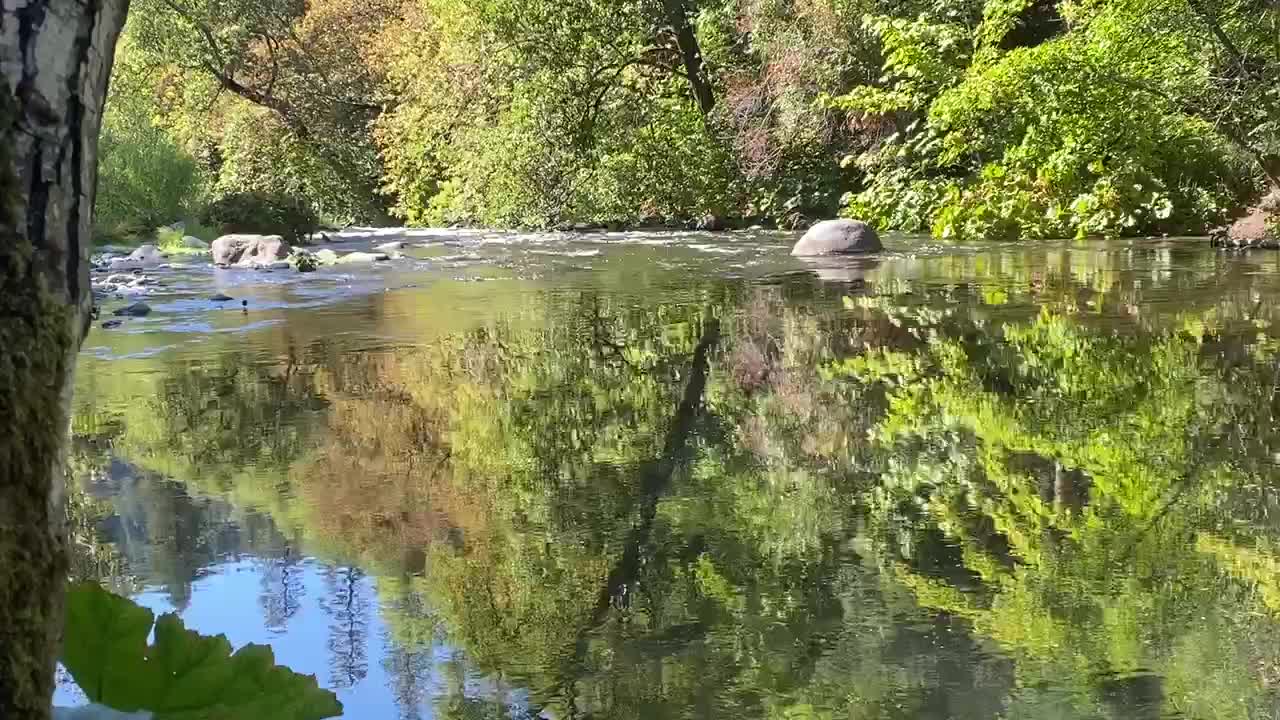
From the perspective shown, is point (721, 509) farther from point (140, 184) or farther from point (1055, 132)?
point (140, 184)

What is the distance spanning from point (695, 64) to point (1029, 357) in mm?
15683

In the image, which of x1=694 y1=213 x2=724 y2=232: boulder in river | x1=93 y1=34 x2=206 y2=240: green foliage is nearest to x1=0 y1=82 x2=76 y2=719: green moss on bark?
x1=93 y1=34 x2=206 y2=240: green foliage

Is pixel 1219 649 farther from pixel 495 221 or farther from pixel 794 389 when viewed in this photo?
pixel 495 221


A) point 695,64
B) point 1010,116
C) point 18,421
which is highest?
point 695,64

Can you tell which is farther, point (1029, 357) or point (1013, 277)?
point (1013, 277)

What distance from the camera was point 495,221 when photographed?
21344mm

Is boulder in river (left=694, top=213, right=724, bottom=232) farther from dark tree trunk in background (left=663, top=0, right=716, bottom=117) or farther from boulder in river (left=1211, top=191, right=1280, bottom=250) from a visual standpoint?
boulder in river (left=1211, top=191, right=1280, bottom=250)

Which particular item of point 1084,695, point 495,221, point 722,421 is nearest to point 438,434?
point 722,421

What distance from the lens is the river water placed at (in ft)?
8.91

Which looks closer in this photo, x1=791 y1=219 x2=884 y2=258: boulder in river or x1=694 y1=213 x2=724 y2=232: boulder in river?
x1=791 y1=219 x2=884 y2=258: boulder in river

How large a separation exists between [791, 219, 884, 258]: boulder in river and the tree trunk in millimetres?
13232

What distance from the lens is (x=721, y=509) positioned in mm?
3971

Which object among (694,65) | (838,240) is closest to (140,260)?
(838,240)

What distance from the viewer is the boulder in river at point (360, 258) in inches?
594
